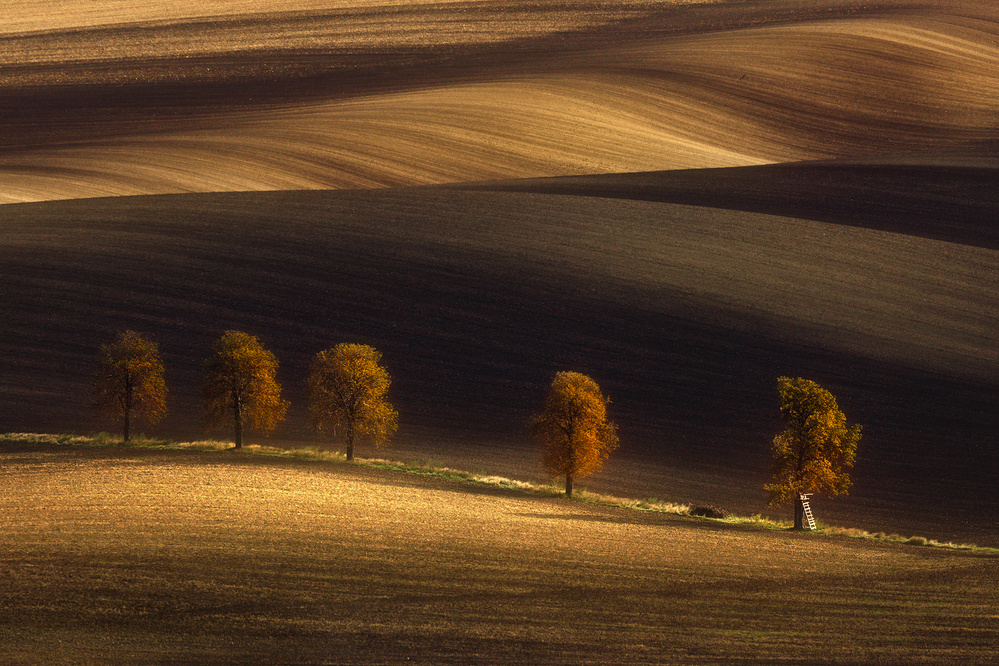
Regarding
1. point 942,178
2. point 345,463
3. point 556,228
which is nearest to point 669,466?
point 345,463

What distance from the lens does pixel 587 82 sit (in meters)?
83.2

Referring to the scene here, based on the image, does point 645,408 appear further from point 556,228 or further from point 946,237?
point 946,237

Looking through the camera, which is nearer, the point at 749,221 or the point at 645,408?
the point at 645,408

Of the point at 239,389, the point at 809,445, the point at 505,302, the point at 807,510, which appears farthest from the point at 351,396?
the point at 807,510

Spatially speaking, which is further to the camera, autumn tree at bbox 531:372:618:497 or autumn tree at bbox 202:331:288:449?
autumn tree at bbox 202:331:288:449

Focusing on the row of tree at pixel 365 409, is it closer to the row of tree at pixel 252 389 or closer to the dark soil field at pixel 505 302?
the row of tree at pixel 252 389

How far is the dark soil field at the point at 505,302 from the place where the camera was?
72.1ft

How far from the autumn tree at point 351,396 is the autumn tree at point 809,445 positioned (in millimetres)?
11745

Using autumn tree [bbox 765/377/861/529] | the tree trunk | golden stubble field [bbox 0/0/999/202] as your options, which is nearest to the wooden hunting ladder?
autumn tree [bbox 765/377/861/529]

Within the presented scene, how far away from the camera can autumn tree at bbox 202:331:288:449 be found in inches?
1465

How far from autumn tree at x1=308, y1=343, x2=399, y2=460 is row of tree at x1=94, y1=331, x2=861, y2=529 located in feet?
0.10

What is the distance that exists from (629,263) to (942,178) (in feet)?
81.7

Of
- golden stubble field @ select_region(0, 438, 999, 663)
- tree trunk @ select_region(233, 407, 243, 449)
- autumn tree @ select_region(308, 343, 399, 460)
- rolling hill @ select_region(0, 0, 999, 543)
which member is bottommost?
golden stubble field @ select_region(0, 438, 999, 663)

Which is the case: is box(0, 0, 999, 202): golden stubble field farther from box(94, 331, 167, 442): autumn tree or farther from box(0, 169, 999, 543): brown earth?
box(94, 331, 167, 442): autumn tree
